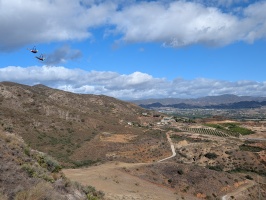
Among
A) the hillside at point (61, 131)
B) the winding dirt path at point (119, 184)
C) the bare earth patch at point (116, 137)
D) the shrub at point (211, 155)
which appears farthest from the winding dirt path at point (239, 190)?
the bare earth patch at point (116, 137)

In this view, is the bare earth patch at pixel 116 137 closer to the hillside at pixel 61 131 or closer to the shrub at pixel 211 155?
the hillside at pixel 61 131

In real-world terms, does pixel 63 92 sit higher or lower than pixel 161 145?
higher

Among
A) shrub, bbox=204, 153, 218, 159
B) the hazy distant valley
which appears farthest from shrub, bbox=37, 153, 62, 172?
shrub, bbox=204, 153, 218, 159

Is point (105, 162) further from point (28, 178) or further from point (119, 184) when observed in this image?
point (28, 178)

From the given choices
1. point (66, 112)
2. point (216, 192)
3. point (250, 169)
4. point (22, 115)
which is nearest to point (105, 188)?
point (216, 192)

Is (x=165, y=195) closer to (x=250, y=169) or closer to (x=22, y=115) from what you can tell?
(x=250, y=169)

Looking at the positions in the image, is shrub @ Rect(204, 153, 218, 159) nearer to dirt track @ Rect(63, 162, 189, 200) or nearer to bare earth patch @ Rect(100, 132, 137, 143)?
bare earth patch @ Rect(100, 132, 137, 143)

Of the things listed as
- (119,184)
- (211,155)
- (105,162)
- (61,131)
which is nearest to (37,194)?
(119,184)

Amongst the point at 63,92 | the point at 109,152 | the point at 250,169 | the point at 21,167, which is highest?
the point at 63,92
